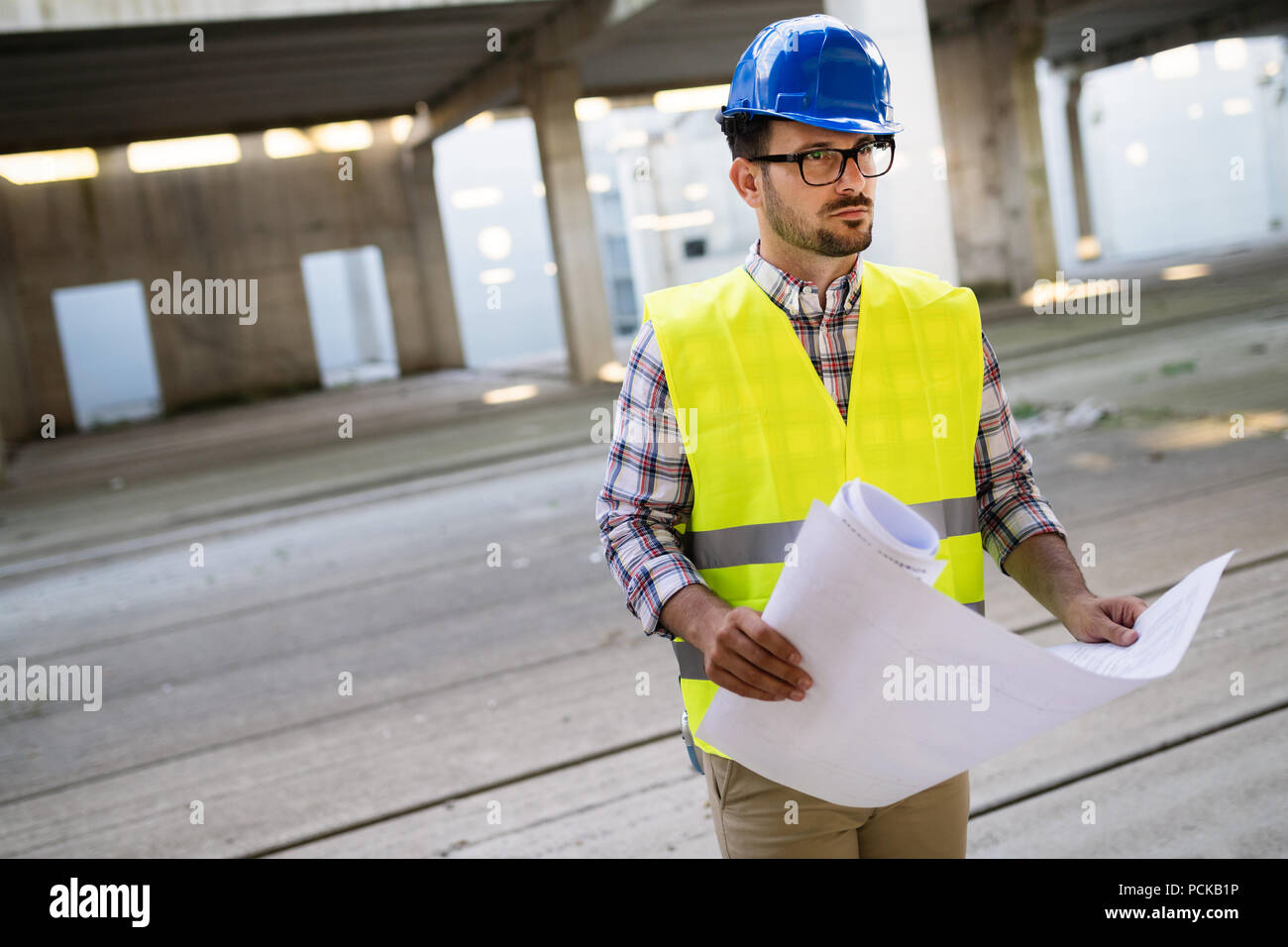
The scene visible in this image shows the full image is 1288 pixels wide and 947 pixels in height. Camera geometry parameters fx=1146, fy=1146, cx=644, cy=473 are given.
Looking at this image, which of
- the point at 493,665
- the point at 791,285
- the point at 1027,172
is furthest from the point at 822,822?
the point at 1027,172

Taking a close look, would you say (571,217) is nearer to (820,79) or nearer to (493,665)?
(493,665)

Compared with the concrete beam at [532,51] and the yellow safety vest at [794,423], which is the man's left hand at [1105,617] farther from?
the concrete beam at [532,51]

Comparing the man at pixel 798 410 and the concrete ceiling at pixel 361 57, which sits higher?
the concrete ceiling at pixel 361 57

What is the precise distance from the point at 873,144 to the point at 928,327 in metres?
0.31

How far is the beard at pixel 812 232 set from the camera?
1.78 metres

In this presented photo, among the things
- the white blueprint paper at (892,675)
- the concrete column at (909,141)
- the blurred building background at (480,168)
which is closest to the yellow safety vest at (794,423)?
the white blueprint paper at (892,675)

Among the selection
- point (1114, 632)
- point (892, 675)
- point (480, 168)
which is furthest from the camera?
point (480, 168)

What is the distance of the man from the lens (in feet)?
5.82

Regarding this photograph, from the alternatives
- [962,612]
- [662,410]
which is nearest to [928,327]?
[662,410]

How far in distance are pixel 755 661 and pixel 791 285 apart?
2.20ft

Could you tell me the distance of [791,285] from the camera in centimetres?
187

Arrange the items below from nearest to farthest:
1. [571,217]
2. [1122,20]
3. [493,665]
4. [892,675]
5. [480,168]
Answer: [892,675] < [493,665] < [571,217] < [1122,20] < [480,168]
